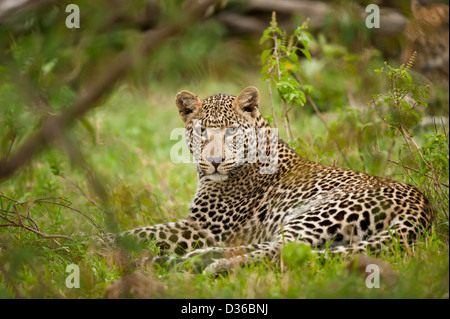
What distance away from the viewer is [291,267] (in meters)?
4.75

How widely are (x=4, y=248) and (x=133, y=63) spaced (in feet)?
13.3

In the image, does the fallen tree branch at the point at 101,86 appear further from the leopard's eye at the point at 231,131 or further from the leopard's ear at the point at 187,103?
the leopard's ear at the point at 187,103

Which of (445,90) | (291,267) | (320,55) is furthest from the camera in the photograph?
(320,55)

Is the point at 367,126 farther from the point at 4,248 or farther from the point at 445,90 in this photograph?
the point at 4,248

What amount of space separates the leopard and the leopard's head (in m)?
0.01

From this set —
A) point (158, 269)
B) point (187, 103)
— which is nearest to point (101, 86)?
point (158, 269)

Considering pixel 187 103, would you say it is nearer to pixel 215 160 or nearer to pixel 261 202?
pixel 215 160

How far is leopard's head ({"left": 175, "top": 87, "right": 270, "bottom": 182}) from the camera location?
6344 mm

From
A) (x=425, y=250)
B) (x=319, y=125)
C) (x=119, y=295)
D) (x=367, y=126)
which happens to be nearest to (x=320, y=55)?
(x=319, y=125)

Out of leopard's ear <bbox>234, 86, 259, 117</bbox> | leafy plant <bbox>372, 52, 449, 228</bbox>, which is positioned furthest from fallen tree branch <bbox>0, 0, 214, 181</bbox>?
leopard's ear <bbox>234, 86, 259, 117</bbox>

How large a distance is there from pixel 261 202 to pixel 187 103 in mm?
1375

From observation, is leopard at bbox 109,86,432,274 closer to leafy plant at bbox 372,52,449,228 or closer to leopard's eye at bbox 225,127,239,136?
leopard's eye at bbox 225,127,239,136

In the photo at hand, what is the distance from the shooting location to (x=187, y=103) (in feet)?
22.0

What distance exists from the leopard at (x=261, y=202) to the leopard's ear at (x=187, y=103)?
11 mm
